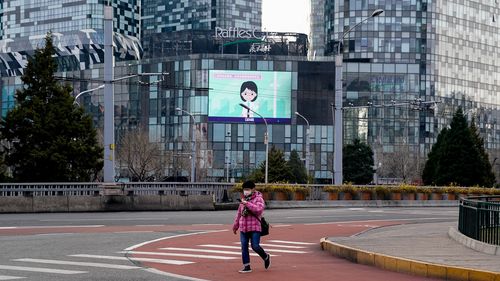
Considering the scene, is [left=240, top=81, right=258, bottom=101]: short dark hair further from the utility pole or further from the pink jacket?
the pink jacket

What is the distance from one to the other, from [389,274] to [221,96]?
116 m

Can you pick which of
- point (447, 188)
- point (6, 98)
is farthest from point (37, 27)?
point (447, 188)

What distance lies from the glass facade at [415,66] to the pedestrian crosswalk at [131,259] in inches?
4471

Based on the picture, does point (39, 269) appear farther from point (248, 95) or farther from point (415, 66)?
point (415, 66)

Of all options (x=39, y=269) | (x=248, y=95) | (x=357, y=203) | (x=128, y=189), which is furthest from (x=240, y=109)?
(x=39, y=269)

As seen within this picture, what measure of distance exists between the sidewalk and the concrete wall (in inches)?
731

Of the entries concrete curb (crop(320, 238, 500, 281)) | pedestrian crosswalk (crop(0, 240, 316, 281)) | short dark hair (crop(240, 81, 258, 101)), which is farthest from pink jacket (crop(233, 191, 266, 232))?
short dark hair (crop(240, 81, 258, 101))

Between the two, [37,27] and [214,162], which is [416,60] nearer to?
[214,162]

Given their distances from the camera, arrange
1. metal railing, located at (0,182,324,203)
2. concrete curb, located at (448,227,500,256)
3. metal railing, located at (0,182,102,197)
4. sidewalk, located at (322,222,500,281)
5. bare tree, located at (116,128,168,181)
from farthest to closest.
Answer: bare tree, located at (116,128,168,181) < metal railing, located at (0,182,324,203) < metal railing, located at (0,182,102,197) < concrete curb, located at (448,227,500,256) < sidewalk, located at (322,222,500,281)

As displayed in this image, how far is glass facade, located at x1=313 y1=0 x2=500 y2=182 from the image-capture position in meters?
143

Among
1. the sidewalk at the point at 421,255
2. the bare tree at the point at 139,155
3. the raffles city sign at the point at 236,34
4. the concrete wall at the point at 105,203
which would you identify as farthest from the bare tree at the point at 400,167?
the sidewalk at the point at 421,255

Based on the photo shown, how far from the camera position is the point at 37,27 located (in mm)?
199500

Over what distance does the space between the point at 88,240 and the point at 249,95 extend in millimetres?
108558

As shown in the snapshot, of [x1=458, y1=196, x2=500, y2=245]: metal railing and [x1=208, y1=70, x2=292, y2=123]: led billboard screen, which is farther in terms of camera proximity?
[x1=208, y1=70, x2=292, y2=123]: led billboard screen
